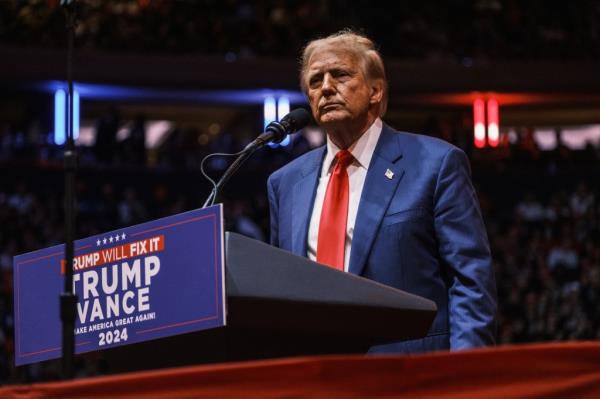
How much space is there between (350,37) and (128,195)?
887cm

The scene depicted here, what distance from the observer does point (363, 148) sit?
2551 mm

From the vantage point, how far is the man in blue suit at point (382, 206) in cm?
233

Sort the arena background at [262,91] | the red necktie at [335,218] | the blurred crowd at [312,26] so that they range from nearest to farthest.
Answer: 1. the red necktie at [335,218]
2. the arena background at [262,91]
3. the blurred crowd at [312,26]

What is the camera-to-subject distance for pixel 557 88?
14492 mm

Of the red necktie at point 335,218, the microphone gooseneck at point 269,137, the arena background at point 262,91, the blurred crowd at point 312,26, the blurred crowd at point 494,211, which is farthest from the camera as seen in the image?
the blurred crowd at point 312,26

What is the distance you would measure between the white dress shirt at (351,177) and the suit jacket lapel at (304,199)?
0.01 m

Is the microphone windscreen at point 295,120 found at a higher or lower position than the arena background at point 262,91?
lower

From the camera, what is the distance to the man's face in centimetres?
248

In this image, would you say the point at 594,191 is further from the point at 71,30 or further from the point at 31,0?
the point at 71,30

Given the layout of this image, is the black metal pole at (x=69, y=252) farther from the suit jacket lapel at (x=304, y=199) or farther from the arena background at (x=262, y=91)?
the arena background at (x=262, y=91)

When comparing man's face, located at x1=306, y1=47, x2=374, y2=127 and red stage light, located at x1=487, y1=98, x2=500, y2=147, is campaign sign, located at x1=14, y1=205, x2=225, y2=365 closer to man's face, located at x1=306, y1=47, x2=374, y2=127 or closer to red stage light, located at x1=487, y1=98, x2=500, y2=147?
man's face, located at x1=306, y1=47, x2=374, y2=127

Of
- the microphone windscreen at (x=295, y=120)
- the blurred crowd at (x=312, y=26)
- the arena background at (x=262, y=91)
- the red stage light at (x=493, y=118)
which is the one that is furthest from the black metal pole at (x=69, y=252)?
the red stage light at (x=493, y=118)

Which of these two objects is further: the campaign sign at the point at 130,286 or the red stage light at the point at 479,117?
the red stage light at the point at 479,117

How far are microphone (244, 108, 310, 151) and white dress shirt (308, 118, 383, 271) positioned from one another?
18cm
